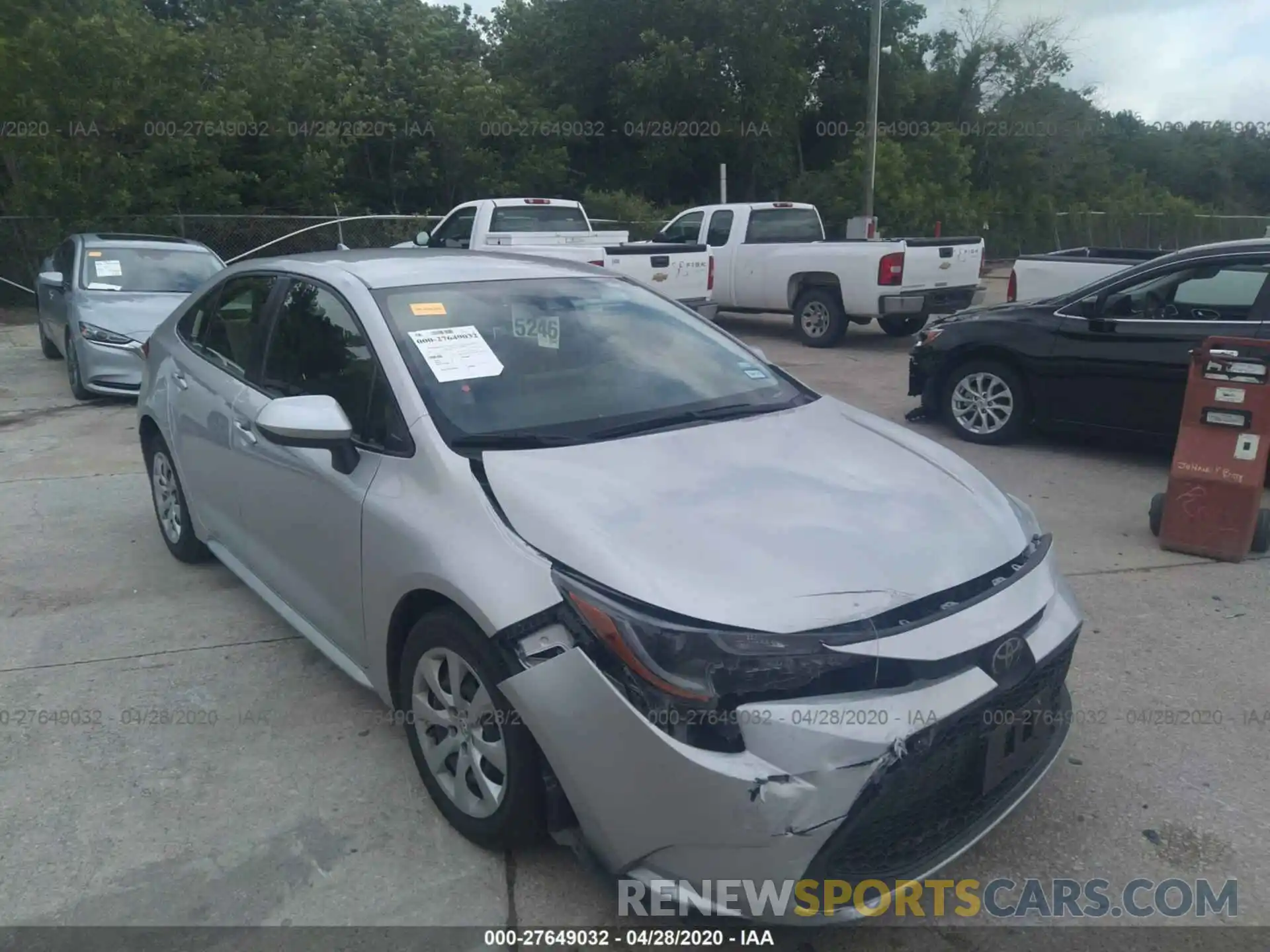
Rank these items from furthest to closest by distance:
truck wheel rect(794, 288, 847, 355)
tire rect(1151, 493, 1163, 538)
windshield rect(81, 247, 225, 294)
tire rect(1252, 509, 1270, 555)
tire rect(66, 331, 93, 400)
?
truck wheel rect(794, 288, 847, 355) → windshield rect(81, 247, 225, 294) → tire rect(66, 331, 93, 400) → tire rect(1151, 493, 1163, 538) → tire rect(1252, 509, 1270, 555)

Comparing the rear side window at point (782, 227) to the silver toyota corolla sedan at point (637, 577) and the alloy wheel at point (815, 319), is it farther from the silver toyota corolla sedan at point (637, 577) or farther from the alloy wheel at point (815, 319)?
the silver toyota corolla sedan at point (637, 577)

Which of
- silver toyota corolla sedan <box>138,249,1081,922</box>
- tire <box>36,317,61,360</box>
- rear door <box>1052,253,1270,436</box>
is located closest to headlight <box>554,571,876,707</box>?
silver toyota corolla sedan <box>138,249,1081,922</box>

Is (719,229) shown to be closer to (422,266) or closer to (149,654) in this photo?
(422,266)

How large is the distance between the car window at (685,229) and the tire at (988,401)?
807cm

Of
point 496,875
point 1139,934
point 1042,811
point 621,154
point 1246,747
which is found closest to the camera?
point 1139,934

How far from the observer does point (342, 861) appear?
3.08 metres

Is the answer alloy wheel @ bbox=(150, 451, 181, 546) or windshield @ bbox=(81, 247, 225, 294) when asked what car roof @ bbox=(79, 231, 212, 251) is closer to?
windshield @ bbox=(81, 247, 225, 294)

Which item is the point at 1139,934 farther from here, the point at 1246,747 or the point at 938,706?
the point at 1246,747

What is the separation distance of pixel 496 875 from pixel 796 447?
1636 millimetres

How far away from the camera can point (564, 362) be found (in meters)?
3.71

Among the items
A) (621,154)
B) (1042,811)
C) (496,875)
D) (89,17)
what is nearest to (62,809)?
(496,875)

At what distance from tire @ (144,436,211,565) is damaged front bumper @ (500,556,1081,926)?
3279 millimetres

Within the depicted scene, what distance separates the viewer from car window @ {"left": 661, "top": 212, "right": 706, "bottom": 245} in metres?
15.6

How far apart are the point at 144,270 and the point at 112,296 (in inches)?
25.5
